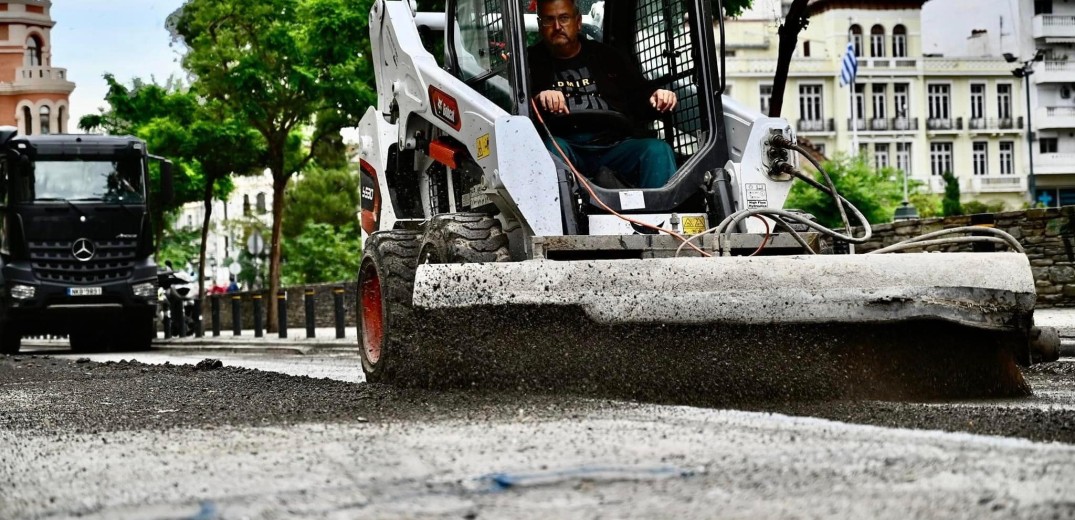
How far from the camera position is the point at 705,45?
8.55 metres

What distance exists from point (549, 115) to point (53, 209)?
14.4m

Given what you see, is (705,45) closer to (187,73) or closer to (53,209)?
(53,209)

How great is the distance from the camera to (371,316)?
890 cm

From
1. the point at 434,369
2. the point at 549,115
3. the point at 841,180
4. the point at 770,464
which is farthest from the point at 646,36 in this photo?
the point at 841,180

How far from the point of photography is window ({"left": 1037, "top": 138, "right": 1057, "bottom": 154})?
72688mm

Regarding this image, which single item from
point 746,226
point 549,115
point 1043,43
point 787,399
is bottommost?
point 787,399

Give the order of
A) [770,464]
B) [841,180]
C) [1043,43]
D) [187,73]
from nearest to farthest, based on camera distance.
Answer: [770,464]
[187,73]
[841,180]
[1043,43]

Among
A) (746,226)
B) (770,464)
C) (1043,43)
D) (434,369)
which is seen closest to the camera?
(770,464)

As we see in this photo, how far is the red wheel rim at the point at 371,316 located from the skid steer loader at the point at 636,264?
2 centimetres

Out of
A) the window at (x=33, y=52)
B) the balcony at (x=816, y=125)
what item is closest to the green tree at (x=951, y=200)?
the balcony at (x=816, y=125)

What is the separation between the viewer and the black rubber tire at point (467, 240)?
7426 millimetres

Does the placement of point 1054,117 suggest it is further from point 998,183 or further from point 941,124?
point 941,124

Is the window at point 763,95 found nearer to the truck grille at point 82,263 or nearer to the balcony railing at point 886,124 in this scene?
the balcony railing at point 886,124

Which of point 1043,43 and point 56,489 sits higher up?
point 1043,43
